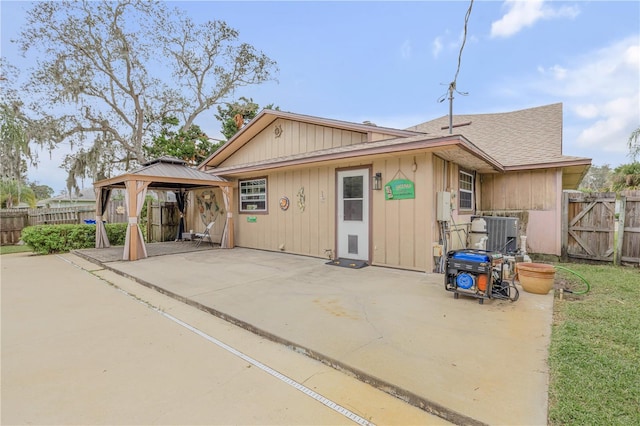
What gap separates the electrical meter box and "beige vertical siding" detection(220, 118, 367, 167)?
2387 millimetres

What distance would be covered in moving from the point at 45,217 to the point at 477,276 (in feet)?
53.6

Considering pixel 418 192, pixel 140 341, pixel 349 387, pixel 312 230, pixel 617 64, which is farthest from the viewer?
pixel 617 64

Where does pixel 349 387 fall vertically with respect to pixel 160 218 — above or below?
below

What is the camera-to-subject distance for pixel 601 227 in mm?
6691

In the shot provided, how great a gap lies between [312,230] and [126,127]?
48.2 ft

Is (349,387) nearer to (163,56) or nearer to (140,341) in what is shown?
(140,341)

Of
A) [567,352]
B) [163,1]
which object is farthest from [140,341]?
[163,1]

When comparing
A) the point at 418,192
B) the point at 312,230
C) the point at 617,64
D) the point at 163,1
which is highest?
the point at 163,1

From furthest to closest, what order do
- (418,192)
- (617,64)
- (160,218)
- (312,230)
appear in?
(160,218) < (617,64) < (312,230) < (418,192)

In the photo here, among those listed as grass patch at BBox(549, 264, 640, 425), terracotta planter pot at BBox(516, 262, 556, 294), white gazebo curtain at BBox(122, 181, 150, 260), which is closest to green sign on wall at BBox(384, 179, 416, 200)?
terracotta planter pot at BBox(516, 262, 556, 294)

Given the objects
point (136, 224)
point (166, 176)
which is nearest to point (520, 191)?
point (166, 176)

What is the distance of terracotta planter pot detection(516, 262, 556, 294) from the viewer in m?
4.17

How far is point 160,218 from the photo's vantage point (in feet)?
39.2

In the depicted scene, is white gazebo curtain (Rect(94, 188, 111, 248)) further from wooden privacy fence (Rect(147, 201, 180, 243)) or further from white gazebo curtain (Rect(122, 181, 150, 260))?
white gazebo curtain (Rect(122, 181, 150, 260))
